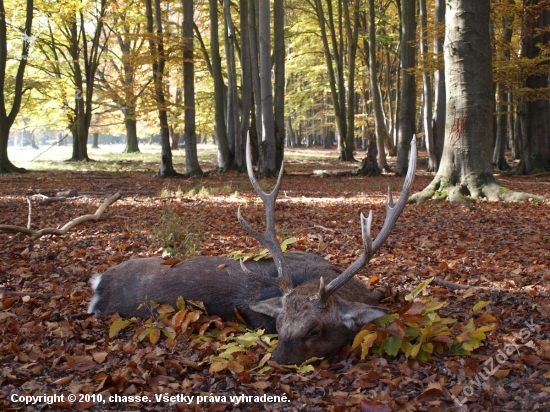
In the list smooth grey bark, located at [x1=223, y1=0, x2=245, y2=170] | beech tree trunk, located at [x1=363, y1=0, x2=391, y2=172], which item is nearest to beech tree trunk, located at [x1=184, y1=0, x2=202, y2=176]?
smooth grey bark, located at [x1=223, y1=0, x2=245, y2=170]

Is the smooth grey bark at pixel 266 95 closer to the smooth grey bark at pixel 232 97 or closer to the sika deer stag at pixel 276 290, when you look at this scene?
the smooth grey bark at pixel 232 97

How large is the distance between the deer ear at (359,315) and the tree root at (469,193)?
623 centimetres

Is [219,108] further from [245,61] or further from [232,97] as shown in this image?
[245,61]

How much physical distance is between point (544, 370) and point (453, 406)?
2.51 feet

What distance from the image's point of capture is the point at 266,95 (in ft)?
55.1

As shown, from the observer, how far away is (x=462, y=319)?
4.48m

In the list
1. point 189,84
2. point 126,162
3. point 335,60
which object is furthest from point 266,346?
point 126,162

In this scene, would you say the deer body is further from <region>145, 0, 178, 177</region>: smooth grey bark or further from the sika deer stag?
<region>145, 0, 178, 177</region>: smooth grey bark

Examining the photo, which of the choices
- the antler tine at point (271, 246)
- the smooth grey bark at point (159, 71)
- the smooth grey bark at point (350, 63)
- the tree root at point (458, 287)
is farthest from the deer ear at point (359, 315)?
the smooth grey bark at point (350, 63)

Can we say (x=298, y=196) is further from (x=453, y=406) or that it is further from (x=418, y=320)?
(x=453, y=406)

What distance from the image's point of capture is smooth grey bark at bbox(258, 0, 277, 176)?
16.1m

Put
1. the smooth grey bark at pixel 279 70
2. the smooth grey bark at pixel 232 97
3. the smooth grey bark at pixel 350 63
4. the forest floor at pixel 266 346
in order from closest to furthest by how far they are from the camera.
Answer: the forest floor at pixel 266 346, the smooth grey bark at pixel 279 70, the smooth grey bark at pixel 232 97, the smooth grey bark at pixel 350 63

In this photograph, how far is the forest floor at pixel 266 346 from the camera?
3340 mm

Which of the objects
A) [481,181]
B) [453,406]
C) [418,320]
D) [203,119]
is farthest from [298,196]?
[203,119]
